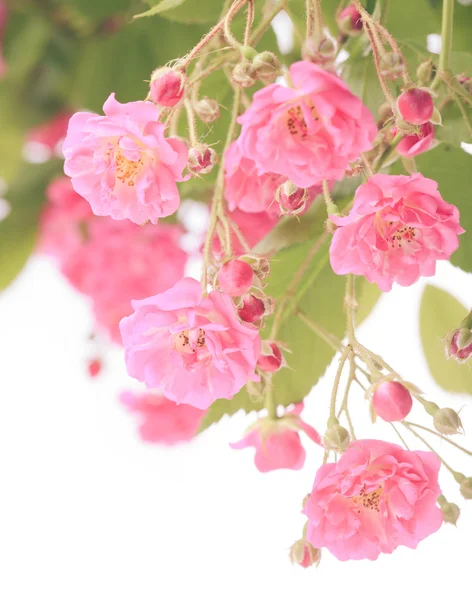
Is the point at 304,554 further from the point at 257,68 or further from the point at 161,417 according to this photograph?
the point at 161,417

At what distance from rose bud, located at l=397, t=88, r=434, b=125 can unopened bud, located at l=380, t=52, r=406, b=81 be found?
2 centimetres

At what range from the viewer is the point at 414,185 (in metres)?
0.28

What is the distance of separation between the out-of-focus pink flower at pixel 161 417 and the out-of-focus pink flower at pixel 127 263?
0.13 m

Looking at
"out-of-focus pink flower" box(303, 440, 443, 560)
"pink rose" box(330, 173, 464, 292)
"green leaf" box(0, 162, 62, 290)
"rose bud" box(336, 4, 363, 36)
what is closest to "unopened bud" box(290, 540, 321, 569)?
"out-of-focus pink flower" box(303, 440, 443, 560)

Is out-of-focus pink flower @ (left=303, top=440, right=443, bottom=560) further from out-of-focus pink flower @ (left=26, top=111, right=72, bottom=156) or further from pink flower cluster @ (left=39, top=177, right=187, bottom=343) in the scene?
out-of-focus pink flower @ (left=26, top=111, right=72, bottom=156)

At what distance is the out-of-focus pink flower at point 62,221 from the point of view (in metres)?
0.73

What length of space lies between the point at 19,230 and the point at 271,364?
0.54 meters

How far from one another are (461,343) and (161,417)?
1.94 feet

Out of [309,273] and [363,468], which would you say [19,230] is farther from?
[363,468]

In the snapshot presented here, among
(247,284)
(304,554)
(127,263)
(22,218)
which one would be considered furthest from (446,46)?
(22,218)

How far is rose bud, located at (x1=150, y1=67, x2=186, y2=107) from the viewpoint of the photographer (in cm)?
28

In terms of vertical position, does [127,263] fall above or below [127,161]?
below

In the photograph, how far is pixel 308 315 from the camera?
0.43 meters

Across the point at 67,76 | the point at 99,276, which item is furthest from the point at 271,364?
the point at 67,76
